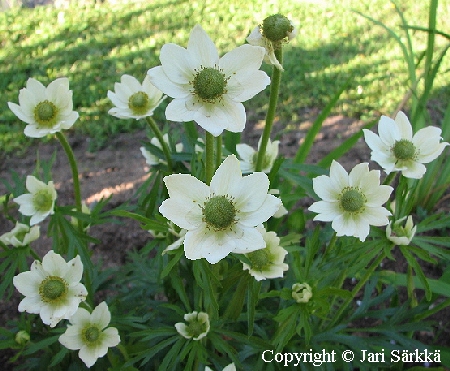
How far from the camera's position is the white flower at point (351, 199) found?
Result: 1.17 metres

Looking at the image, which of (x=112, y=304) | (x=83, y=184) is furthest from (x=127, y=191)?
(x=112, y=304)

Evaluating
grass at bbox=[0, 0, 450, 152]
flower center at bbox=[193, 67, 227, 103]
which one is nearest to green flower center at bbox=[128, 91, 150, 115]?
flower center at bbox=[193, 67, 227, 103]

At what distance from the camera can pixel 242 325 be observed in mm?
1506

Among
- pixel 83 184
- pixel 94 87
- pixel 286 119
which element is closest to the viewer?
pixel 83 184

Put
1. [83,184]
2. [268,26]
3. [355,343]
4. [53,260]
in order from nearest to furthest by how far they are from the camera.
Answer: [268,26] < [53,260] < [355,343] < [83,184]

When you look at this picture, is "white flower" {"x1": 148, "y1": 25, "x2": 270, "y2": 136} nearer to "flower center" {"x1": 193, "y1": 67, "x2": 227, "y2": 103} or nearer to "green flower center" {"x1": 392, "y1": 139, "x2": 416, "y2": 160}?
"flower center" {"x1": 193, "y1": 67, "x2": 227, "y2": 103}

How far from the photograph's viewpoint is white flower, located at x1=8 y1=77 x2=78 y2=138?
1.31 meters

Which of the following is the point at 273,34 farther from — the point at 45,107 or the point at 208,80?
the point at 45,107

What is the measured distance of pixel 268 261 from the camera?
1.24 metres

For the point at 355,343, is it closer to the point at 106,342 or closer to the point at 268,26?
the point at 106,342

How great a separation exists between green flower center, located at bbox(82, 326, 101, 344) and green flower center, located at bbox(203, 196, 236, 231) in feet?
1.86

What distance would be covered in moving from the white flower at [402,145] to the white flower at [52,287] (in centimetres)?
86

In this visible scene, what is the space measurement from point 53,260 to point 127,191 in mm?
1398

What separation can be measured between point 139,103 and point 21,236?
21.4 inches
